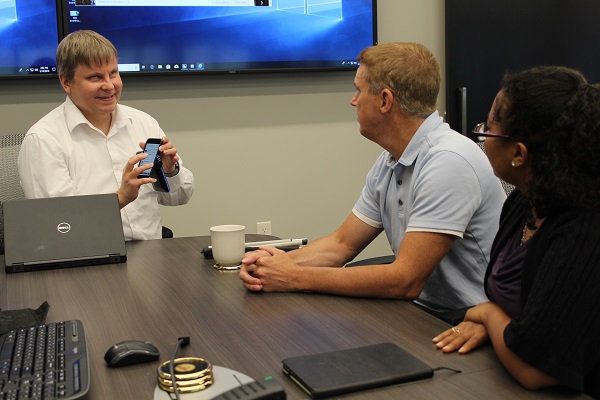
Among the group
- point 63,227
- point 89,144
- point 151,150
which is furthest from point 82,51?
point 63,227

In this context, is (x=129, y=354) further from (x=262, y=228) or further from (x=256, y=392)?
(x=262, y=228)

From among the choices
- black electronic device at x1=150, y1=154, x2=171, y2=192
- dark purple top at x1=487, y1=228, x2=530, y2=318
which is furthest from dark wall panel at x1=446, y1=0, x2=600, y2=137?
dark purple top at x1=487, y1=228, x2=530, y2=318

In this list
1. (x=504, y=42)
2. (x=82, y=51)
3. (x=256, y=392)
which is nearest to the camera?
(x=256, y=392)

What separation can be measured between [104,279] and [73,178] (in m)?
0.81

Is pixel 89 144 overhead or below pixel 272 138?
overhead

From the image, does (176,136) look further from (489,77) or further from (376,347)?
(376,347)

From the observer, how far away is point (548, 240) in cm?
119

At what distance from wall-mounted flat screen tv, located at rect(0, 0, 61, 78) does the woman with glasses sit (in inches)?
92.3

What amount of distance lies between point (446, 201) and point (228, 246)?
580 mm

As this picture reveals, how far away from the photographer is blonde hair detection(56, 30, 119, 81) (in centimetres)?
251

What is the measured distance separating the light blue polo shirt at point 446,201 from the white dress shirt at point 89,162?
0.95 m

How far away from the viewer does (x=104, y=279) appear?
182cm

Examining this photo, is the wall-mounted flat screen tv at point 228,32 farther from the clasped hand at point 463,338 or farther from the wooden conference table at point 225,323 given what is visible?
the clasped hand at point 463,338

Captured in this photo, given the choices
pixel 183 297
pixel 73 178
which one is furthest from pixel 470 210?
pixel 73 178
